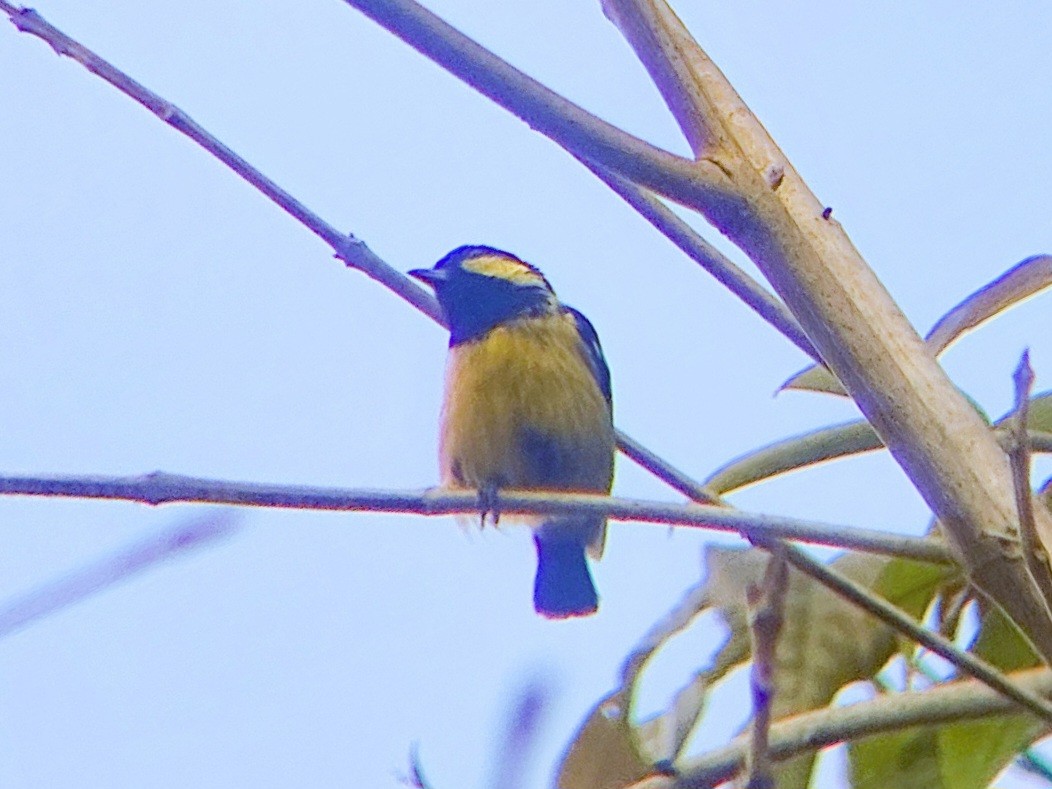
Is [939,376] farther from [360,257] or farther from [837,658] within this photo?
[360,257]

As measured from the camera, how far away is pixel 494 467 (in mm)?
2939

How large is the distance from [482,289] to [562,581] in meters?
0.66

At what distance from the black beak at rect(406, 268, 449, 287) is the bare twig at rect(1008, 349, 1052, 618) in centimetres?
243

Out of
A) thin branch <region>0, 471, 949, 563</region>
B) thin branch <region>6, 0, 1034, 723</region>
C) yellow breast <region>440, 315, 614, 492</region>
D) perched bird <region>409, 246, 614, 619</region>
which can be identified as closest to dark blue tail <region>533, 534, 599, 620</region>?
perched bird <region>409, 246, 614, 619</region>

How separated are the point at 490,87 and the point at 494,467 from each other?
1.74m

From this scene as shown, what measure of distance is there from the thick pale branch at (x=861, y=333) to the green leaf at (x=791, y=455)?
383 mm

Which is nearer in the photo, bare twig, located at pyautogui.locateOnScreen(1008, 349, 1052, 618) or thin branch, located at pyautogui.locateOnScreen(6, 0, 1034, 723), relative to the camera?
bare twig, located at pyautogui.locateOnScreen(1008, 349, 1052, 618)

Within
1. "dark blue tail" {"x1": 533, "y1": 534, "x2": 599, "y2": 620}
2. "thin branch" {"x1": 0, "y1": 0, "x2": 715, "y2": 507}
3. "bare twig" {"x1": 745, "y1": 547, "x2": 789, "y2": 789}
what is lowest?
"bare twig" {"x1": 745, "y1": 547, "x2": 789, "y2": 789}

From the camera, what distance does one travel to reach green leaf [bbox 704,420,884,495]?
5.54ft

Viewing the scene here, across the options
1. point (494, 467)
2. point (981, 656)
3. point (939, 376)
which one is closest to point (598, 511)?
point (939, 376)

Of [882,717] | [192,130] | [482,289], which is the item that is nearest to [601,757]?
[882,717]

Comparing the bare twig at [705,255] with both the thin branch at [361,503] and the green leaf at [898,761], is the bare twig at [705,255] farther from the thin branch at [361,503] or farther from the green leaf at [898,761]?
the green leaf at [898,761]

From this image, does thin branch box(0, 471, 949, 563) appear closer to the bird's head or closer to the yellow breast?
the yellow breast

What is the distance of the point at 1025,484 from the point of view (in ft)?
3.42
